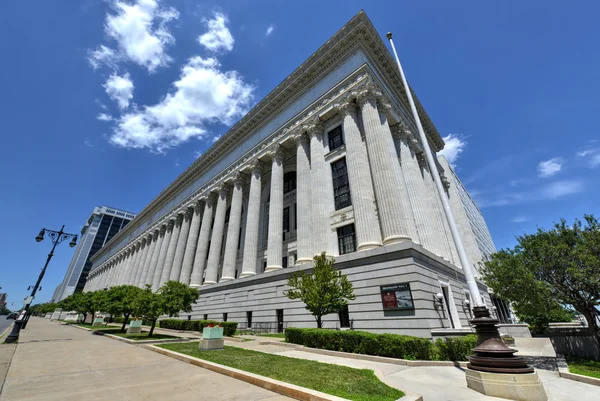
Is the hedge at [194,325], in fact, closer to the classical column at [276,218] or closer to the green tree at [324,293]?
the classical column at [276,218]

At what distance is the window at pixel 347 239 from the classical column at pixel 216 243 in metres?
19.2

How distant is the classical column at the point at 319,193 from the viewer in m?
23.5

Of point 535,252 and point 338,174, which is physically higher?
point 338,174

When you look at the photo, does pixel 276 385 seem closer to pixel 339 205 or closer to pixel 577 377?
pixel 577 377

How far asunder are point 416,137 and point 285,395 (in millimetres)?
32524

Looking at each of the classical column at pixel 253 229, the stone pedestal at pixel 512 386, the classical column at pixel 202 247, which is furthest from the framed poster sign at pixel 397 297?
the classical column at pixel 202 247

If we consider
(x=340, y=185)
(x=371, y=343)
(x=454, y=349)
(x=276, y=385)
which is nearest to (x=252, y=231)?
(x=340, y=185)

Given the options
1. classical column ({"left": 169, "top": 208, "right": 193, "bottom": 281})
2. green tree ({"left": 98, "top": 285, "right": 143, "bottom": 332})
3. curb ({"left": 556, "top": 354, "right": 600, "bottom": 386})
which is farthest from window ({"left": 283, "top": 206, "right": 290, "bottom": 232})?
curb ({"left": 556, "top": 354, "right": 600, "bottom": 386})

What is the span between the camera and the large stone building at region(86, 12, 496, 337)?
18125 millimetres

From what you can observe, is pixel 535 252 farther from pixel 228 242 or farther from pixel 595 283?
pixel 228 242

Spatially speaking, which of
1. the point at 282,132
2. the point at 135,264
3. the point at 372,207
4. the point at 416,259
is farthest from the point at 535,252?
the point at 135,264

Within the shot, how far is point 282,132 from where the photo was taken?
107ft

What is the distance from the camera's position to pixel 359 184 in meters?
22.1

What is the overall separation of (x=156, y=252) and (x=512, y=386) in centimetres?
5765
